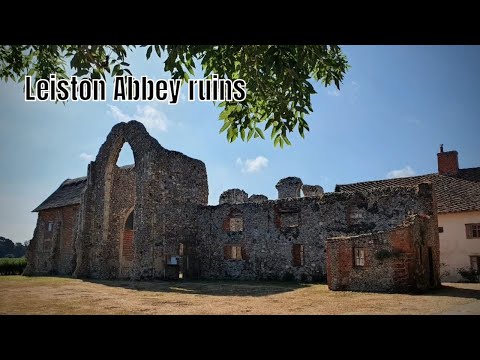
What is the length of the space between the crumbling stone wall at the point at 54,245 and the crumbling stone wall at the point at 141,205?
14.0ft

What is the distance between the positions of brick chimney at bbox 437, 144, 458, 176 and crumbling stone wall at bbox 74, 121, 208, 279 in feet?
58.0

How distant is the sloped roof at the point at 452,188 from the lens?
73.4 ft

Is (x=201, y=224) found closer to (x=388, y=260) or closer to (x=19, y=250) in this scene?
(x=388, y=260)

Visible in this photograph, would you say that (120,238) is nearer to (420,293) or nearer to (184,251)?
(184,251)

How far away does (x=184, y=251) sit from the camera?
21.2 meters

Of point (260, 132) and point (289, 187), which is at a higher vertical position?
point (289, 187)

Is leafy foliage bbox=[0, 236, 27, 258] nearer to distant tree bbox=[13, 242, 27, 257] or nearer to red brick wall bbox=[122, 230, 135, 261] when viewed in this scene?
distant tree bbox=[13, 242, 27, 257]

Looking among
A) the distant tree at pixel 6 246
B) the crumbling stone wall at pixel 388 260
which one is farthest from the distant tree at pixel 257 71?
the distant tree at pixel 6 246

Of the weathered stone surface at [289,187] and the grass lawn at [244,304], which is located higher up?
the weathered stone surface at [289,187]

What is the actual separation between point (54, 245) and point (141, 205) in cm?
1143

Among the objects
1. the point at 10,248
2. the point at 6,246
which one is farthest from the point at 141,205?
the point at 10,248

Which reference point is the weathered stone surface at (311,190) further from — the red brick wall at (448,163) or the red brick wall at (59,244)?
the red brick wall at (59,244)

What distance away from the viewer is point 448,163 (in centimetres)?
2633

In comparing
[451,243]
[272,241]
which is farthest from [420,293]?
[451,243]
